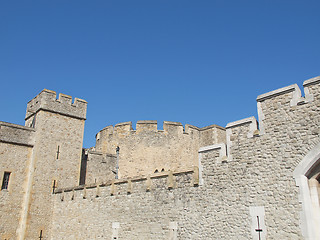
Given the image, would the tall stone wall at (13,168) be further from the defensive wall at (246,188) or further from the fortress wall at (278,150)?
the fortress wall at (278,150)

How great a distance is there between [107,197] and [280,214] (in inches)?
281

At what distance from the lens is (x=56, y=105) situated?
1739 centimetres

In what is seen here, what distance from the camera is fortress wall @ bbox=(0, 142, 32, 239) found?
1477 cm

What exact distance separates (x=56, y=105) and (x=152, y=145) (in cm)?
604

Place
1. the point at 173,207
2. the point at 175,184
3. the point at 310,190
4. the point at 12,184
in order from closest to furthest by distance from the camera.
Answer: the point at 310,190
the point at 173,207
the point at 175,184
the point at 12,184

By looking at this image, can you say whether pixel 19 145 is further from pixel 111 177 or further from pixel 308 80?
pixel 308 80

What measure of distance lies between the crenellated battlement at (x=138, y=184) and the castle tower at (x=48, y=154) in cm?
109

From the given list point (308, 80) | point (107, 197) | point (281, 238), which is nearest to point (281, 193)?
point (281, 238)

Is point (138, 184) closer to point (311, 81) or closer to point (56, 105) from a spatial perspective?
point (311, 81)

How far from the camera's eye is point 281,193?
28.0ft

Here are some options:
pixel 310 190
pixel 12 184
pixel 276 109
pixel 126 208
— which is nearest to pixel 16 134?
pixel 12 184

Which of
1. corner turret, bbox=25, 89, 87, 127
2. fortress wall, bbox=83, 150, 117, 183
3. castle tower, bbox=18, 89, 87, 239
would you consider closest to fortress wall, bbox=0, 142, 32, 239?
castle tower, bbox=18, 89, 87, 239

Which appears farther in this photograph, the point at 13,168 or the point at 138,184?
the point at 13,168

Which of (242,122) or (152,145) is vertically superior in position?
(152,145)
